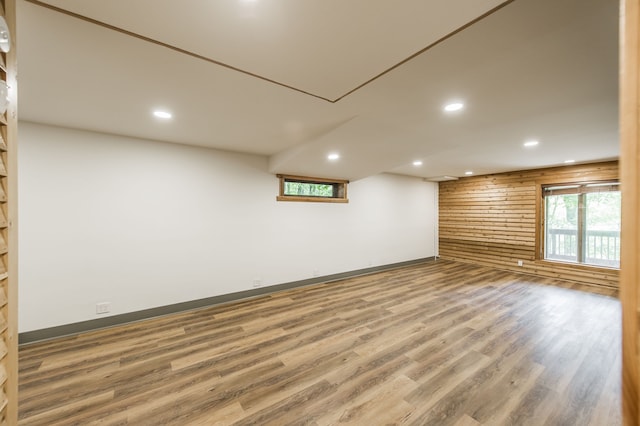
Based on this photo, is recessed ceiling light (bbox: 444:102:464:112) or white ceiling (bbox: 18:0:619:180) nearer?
white ceiling (bbox: 18:0:619:180)

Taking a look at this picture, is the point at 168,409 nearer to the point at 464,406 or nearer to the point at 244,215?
the point at 464,406

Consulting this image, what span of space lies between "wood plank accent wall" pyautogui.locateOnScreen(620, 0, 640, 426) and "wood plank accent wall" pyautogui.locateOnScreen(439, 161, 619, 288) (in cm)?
627

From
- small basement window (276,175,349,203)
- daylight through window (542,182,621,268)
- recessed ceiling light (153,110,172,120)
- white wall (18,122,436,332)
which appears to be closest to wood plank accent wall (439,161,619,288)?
daylight through window (542,182,621,268)

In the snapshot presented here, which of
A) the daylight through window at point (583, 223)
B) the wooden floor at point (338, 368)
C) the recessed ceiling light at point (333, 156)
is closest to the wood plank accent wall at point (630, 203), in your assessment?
the wooden floor at point (338, 368)

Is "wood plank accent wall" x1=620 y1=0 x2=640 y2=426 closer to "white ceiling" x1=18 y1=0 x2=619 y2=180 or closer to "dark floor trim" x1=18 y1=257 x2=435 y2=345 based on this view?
"white ceiling" x1=18 y1=0 x2=619 y2=180

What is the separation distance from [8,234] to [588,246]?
7.95 metres

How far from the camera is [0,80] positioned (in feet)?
3.04

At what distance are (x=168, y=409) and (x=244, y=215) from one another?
8.85 feet

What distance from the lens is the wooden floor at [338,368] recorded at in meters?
1.87

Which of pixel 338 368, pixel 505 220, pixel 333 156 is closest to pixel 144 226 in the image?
pixel 333 156

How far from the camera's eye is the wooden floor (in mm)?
1871

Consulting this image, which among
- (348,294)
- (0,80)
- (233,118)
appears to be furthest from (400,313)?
(0,80)

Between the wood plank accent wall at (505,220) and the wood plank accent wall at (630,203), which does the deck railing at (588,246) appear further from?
the wood plank accent wall at (630,203)

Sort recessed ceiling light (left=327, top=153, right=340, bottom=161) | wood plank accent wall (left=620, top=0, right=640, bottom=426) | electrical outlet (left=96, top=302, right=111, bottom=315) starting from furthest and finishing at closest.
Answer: recessed ceiling light (left=327, top=153, right=340, bottom=161) → electrical outlet (left=96, top=302, right=111, bottom=315) → wood plank accent wall (left=620, top=0, right=640, bottom=426)
